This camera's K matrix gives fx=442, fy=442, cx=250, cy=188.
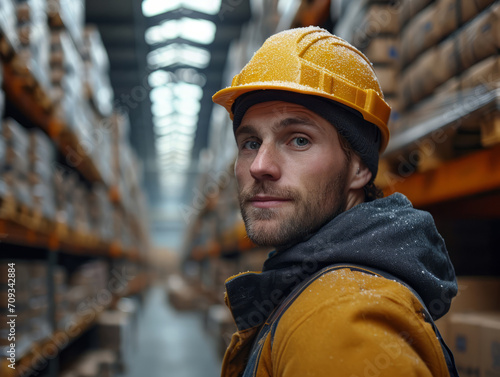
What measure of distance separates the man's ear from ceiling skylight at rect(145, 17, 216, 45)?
7.00 m

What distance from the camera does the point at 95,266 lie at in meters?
5.71

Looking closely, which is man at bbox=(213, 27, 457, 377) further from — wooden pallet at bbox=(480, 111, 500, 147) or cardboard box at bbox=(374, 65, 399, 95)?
cardboard box at bbox=(374, 65, 399, 95)

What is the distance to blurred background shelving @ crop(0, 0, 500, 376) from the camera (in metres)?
1.68

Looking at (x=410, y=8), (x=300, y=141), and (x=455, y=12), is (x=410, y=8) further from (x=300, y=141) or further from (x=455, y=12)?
(x=300, y=141)

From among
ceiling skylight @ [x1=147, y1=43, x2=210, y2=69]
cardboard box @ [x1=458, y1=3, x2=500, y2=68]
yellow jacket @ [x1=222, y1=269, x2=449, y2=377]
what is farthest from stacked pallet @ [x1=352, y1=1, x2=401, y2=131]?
ceiling skylight @ [x1=147, y1=43, x2=210, y2=69]

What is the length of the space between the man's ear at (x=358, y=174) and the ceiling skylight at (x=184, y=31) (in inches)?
275

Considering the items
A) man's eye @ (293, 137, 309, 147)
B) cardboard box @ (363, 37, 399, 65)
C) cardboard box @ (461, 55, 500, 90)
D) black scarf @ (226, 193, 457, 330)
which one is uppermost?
cardboard box @ (363, 37, 399, 65)

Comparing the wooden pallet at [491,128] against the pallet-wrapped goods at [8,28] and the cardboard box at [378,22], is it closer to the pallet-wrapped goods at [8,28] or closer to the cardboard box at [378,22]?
the cardboard box at [378,22]

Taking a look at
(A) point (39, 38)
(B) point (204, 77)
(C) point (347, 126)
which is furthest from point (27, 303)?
(B) point (204, 77)

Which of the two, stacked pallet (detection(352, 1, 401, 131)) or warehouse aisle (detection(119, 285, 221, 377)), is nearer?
stacked pallet (detection(352, 1, 401, 131))

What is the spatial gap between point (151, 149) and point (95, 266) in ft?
34.5

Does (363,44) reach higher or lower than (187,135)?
lower

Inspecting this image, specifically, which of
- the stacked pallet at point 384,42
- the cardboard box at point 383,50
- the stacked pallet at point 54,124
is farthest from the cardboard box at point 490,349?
the stacked pallet at point 54,124

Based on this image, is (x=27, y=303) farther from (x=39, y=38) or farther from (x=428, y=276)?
(x=428, y=276)
